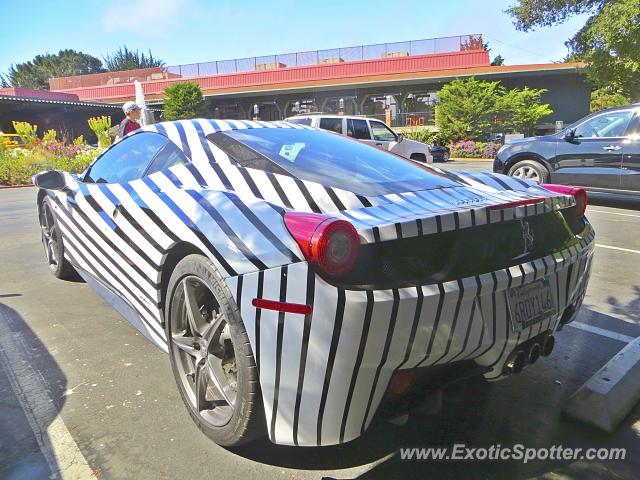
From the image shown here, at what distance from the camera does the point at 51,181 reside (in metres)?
3.88

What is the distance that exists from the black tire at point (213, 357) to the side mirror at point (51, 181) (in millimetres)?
2015

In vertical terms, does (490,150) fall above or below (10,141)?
below

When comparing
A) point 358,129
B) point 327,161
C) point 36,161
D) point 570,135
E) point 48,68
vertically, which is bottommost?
point 327,161

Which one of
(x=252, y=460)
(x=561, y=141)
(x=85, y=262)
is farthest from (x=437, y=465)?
(x=561, y=141)

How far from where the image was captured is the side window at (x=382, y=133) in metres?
15.3

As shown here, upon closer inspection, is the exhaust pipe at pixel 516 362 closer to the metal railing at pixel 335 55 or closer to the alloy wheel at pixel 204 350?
the alloy wheel at pixel 204 350

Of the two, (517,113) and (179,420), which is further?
(517,113)

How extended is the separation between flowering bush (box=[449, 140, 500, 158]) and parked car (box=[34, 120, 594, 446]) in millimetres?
21099

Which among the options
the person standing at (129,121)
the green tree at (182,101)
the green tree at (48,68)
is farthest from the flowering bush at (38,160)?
the green tree at (48,68)

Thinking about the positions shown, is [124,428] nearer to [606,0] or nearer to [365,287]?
[365,287]

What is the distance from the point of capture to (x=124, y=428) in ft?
7.88

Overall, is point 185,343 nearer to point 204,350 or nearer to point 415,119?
point 204,350

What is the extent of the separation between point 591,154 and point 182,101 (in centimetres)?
2751

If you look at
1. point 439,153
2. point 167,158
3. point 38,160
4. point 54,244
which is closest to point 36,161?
point 38,160
